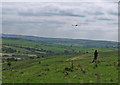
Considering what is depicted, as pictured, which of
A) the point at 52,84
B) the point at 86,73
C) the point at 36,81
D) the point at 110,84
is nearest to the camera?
the point at 110,84

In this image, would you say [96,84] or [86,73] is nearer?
[96,84]

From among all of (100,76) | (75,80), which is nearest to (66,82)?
(75,80)

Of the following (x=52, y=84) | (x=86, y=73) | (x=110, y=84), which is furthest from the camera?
(x=86, y=73)

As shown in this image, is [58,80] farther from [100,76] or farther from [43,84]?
[100,76]

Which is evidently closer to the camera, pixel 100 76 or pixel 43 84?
pixel 43 84

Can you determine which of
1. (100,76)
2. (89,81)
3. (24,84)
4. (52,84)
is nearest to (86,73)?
(100,76)

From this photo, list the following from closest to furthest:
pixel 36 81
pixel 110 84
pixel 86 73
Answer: pixel 110 84 → pixel 36 81 → pixel 86 73

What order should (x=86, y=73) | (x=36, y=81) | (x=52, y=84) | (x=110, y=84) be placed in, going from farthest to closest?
(x=86, y=73), (x=36, y=81), (x=52, y=84), (x=110, y=84)

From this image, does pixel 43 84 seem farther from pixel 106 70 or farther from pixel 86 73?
pixel 106 70
